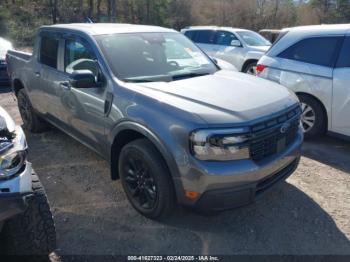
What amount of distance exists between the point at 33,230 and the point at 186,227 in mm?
1320

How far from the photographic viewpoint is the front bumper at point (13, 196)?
2195 mm

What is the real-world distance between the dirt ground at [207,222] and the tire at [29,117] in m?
1.35

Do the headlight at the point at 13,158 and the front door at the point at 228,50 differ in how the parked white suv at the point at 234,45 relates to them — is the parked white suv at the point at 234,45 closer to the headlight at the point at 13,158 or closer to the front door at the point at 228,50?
the front door at the point at 228,50

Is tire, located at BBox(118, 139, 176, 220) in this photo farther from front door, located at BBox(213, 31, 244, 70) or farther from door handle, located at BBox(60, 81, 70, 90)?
front door, located at BBox(213, 31, 244, 70)

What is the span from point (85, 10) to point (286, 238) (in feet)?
76.2

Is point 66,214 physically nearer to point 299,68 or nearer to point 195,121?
point 195,121

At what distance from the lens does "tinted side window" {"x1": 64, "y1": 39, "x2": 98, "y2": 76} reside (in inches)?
149

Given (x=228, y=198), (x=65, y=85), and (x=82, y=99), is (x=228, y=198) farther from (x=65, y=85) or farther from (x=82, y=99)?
(x=65, y=85)

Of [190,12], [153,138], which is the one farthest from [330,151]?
[190,12]

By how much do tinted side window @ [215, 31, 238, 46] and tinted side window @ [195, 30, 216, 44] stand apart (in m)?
0.17

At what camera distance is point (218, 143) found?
274cm

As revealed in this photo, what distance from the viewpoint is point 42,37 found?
5031mm

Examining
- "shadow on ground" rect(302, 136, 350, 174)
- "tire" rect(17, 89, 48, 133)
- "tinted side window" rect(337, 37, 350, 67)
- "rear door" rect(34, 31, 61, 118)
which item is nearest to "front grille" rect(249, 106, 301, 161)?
"shadow on ground" rect(302, 136, 350, 174)

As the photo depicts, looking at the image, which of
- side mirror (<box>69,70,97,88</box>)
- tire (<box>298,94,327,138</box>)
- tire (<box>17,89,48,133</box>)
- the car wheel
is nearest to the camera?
side mirror (<box>69,70,97,88</box>)
